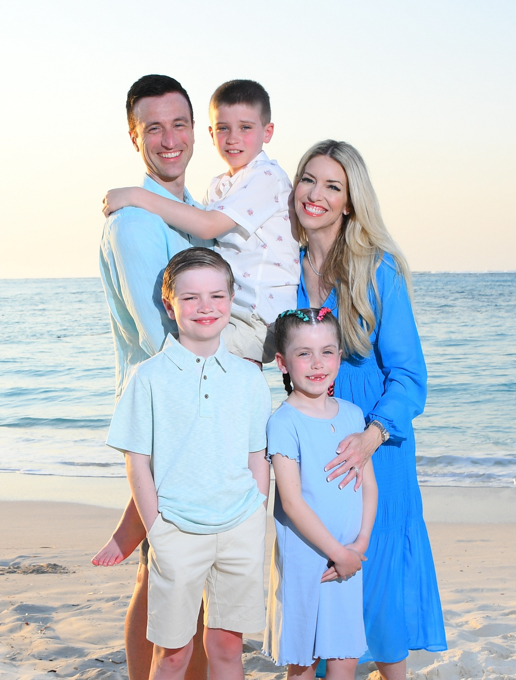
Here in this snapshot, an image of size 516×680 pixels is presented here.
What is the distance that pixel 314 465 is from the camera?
93.6 inches

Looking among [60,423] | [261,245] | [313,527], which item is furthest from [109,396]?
[313,527]

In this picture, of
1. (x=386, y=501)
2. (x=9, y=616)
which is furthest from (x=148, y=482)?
(x=9, y=616)

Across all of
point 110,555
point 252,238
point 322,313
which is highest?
point 252,238

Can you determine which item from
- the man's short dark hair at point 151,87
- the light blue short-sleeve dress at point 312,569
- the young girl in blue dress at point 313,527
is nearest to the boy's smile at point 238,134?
the man's short dark hair at point 151,87

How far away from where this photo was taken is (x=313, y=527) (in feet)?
7.59

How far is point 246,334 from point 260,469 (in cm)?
60

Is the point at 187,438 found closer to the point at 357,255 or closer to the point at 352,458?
the point at 352,458

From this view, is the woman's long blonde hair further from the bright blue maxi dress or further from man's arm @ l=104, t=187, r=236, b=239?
man's arm @ l=104, t=187, r=236, b=239

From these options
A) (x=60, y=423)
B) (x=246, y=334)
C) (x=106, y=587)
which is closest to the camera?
(x=246, y=334)

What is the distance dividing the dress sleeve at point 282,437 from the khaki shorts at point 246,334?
0.40 metres

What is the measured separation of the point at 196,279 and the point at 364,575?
4.50 ft

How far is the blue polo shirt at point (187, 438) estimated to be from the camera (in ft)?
7.14

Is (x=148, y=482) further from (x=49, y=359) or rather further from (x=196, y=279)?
(x=49, y=359)

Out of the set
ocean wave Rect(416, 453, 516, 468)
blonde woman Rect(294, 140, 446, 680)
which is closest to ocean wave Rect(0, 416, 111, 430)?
ocean wave Rect(416, 453, 516, 468)
